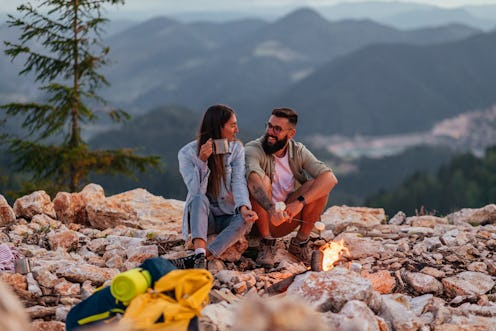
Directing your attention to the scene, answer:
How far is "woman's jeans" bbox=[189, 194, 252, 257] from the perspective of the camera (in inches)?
206

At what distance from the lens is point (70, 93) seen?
48.4ft

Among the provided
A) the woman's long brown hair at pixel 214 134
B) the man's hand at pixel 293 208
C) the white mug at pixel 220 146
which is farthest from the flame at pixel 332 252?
the white mug at pixel 220 146

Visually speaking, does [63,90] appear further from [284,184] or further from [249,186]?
[249,186]

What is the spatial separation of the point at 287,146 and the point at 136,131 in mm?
116868

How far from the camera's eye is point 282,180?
19.4 ft

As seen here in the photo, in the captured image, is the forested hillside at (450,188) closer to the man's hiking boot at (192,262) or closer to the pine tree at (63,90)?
the pine tree at (63,90)

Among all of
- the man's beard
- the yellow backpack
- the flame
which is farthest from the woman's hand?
the yellow backpack

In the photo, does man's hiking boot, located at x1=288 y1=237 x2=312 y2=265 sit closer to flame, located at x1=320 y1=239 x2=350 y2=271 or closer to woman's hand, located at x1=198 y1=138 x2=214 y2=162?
flame, located at x1=320 y1=239 x2=350 y2=271

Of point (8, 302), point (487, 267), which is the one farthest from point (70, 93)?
point (8, 302)

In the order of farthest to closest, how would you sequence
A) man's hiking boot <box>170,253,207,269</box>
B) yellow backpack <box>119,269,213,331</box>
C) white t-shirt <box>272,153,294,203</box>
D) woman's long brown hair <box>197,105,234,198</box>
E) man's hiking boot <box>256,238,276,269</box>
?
white t-shirt <box>272,153,294,203</box>, man's hiking boot <box>256,238,276,269</box>, woman's long brown hair <box>197,105,234,198</box>, man's hiking boot <box>170,253,207,269</box>, yellow backpack <box>119,269,213,331</box>

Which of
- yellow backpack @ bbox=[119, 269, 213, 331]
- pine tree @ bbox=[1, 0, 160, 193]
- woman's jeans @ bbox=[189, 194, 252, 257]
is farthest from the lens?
pine tree @ bbox=[1, 0, 160, 193]

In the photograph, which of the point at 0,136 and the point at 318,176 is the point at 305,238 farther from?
the point at 0,136

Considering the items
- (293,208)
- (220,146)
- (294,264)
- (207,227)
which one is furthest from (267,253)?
(220,146)

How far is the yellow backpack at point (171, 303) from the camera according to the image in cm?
301
